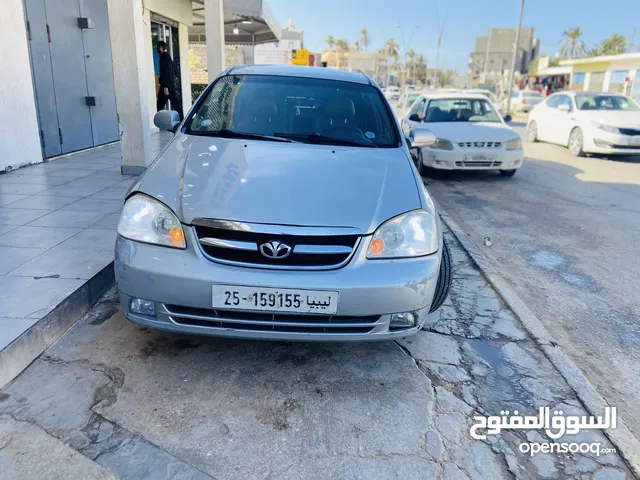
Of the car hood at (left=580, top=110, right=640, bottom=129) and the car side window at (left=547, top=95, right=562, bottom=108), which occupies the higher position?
the car side window at (left=547, top=95, right=562, bottom=108)

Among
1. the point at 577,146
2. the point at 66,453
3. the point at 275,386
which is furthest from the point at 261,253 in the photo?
the point at 577,146

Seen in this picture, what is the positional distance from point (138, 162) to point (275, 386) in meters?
5.29

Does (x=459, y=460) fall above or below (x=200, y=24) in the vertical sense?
below

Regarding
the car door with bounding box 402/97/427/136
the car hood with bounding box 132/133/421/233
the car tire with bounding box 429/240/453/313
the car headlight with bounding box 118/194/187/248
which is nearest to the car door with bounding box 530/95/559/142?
the car door with bounding box 402/97/427/136

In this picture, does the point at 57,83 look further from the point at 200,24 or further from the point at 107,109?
the point at 200,24

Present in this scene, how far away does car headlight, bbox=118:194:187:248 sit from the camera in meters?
2.60

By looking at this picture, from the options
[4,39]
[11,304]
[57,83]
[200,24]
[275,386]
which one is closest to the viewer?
[275,386]

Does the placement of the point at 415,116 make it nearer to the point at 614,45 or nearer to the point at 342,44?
the point at 614,45

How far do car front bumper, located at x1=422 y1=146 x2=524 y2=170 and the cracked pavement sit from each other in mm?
5501

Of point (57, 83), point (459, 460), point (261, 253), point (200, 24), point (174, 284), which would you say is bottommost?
point (459, 460)

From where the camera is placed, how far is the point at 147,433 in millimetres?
2320

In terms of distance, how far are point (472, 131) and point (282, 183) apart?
6.80 meters

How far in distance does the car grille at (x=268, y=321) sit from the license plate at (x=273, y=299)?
0.06 metres

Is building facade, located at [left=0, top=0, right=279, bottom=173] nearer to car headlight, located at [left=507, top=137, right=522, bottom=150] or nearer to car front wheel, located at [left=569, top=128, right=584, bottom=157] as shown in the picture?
car headlight, located at [left=507, top=137, right=522, bottom=150]
